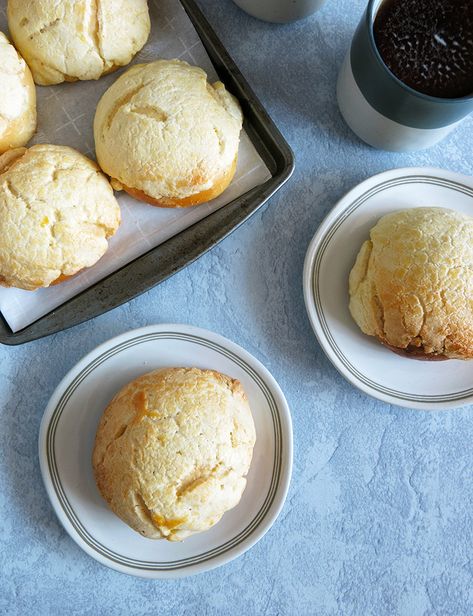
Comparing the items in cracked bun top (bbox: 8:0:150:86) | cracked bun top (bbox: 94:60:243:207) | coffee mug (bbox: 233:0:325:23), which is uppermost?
cracked bun top (bbox: 8:0:150:86)

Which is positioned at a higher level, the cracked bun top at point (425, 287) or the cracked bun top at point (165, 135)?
the cracked bun top at point (165, 135)

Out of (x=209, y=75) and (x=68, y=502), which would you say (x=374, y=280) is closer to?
(x=209, y=75)

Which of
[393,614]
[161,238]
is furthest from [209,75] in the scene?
[393,614]

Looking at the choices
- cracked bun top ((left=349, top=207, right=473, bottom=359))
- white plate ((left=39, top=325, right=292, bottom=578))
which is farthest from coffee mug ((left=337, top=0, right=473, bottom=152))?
white plate ((left=39, top=325, right=292, bottom=578))

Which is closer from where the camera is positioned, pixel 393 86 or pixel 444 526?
pixel 393 86

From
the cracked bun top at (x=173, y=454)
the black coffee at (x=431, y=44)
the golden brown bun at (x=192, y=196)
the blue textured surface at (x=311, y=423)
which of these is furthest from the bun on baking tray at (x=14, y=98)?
the black coffee at (x=431, y=44)

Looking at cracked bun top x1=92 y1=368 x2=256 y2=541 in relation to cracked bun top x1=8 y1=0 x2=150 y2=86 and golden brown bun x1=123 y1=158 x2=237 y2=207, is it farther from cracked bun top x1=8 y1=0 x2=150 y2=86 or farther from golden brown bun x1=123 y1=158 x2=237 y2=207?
cracked bun top x1=8 y1=0 x2=150 y2=86

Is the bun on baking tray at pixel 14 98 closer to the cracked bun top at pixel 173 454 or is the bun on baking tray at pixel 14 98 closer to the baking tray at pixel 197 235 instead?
the baking tray at pixel 197 235
